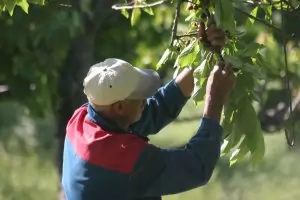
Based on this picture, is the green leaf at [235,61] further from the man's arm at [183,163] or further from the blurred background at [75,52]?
the blurred background at [75,52]

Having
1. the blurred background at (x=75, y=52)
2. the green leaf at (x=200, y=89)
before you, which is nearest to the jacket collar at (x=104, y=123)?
the green leaf at (x=200, y=89)

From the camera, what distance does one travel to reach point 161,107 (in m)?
3.37

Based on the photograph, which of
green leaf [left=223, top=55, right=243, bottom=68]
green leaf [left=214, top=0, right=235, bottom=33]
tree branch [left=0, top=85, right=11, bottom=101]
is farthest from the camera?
tree branch [left=0, top=85, right=11, bottom=101]

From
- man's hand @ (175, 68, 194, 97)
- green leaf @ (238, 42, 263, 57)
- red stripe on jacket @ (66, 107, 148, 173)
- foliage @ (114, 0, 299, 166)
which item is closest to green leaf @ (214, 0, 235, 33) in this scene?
foliage @ (114, 0, 299, 166)

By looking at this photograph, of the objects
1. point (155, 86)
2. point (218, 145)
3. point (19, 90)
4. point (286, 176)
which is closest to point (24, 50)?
point (19, 90)

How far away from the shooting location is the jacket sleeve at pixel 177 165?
2.79 metres

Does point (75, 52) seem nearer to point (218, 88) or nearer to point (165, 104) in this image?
point (165, 104)

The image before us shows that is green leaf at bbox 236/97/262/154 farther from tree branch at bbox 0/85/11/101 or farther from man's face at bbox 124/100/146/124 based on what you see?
tree branch at bbox 0/85/11/101

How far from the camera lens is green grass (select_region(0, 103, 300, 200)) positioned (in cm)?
786

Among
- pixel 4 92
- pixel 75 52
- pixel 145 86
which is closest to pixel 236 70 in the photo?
pixel 145 86

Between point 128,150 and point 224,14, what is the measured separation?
537mm

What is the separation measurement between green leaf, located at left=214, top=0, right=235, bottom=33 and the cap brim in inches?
20.6

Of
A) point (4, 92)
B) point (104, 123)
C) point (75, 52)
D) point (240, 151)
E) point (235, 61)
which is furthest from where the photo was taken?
point (4, 92)

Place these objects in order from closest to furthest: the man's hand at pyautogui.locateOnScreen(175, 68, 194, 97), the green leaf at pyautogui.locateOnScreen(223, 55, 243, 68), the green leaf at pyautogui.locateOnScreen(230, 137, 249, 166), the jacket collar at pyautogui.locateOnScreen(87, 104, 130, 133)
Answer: the green leaf at pyautogui.locateOnScreen(223, 55, 243, 68) < the green leaf at pyautogui.locateOnScreen(230, 137, 249, 166) < the jacket collar at pyautogui.locateOnScreen(87, 104, 130, 133) < the man's hand at pyautogui.locateOnScreen(175, 68, 194, 97)
